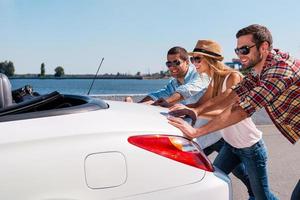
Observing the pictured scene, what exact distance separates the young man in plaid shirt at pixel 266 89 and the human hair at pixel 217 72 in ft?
1.56

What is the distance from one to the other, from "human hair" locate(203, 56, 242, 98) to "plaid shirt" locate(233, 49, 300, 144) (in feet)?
2.31

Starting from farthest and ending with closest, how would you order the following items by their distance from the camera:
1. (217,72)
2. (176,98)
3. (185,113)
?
(176,98)
(217,72)
(185,113)

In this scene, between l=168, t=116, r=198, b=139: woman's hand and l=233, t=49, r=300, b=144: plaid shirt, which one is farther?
l=233, t=49, r=300, b=144: plaid shirt

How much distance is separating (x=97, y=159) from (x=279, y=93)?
1273 mm

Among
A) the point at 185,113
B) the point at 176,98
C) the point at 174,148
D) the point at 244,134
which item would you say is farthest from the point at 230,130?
the point at 174,148

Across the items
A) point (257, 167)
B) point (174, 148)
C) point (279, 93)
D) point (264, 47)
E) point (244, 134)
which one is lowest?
point (257, 167)

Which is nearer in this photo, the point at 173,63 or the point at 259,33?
the point at 259,33

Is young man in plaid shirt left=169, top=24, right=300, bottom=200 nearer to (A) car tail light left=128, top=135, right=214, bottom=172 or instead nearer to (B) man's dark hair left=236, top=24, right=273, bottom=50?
(B) man's dark hair left=236, top=24, right=273, bottom=50

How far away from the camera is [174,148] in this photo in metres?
2.37

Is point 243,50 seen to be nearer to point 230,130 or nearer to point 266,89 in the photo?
point 266,89

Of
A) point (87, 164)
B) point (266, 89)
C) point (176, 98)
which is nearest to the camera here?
point (87, 164)

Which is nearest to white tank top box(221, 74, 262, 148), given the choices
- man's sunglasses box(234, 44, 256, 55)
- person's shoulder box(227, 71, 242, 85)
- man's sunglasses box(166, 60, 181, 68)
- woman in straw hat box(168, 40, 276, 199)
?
woman in straw hat box(168, 40, 276, 199)

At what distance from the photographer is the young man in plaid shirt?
267 cm

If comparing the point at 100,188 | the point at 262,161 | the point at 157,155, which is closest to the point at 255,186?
the point at 262,161
